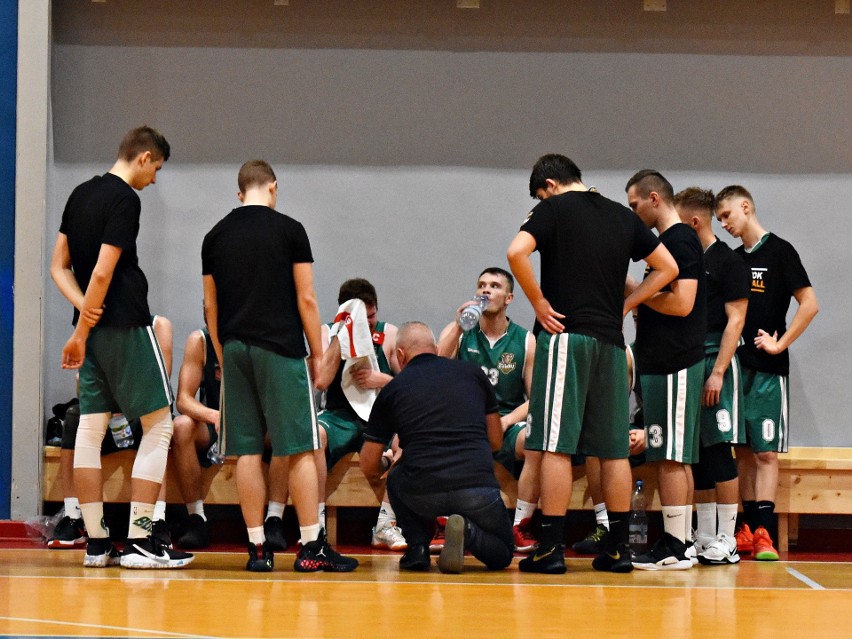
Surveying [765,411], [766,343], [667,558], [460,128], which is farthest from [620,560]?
[460,128]

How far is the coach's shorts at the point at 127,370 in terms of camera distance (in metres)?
4.62

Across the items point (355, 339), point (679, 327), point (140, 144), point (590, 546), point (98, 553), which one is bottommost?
point (590, 546)

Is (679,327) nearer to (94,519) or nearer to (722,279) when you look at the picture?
(722,279)

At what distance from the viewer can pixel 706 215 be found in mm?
5461

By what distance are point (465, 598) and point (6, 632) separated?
5.10ft

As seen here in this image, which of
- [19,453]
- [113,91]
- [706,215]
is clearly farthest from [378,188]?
[19,453]

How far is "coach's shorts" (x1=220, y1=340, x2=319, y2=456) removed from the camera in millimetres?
4559

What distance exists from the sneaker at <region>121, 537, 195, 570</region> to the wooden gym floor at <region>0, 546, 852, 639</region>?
0.07 metres

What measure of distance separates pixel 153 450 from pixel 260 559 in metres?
0.64

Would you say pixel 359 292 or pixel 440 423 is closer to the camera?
pixel 440 423

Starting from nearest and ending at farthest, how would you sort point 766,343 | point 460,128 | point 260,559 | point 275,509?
point 260,559 → point 275,509 → point 766,343 → point 460,128

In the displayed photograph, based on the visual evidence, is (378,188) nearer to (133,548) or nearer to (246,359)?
(246,359)

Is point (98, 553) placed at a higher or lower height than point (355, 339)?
lower

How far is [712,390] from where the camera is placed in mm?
5207
